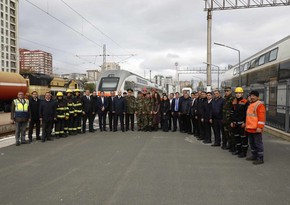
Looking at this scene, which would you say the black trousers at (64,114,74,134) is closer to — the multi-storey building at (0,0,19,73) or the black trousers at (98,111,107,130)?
the black trousers at (98,111,107,130)

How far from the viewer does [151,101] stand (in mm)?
13180

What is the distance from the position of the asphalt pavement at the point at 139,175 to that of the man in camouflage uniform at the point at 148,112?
11.9 ft

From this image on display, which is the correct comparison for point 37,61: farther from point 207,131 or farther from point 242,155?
point 242,155

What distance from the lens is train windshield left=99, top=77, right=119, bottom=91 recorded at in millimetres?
23375

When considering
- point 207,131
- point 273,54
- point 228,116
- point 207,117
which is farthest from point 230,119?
point 273,54

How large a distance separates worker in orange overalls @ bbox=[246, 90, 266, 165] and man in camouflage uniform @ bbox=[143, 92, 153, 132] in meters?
6.10

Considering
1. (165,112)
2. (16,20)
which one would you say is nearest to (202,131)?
(165,112)

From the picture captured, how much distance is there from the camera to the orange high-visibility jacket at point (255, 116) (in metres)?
7.01

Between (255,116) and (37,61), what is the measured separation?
102 metres

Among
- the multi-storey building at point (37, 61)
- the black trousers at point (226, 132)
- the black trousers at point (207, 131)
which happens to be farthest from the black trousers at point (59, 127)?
the multi-storey building at point (37, 61)

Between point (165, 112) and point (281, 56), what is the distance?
5.77 m

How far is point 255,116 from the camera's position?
23.4 feet

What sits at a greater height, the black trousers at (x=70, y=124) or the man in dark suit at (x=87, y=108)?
the man in dark suit at (x=87, y=108)

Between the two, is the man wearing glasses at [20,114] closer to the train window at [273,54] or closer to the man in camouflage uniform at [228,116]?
the man in camouflage uniform at [228,116]
